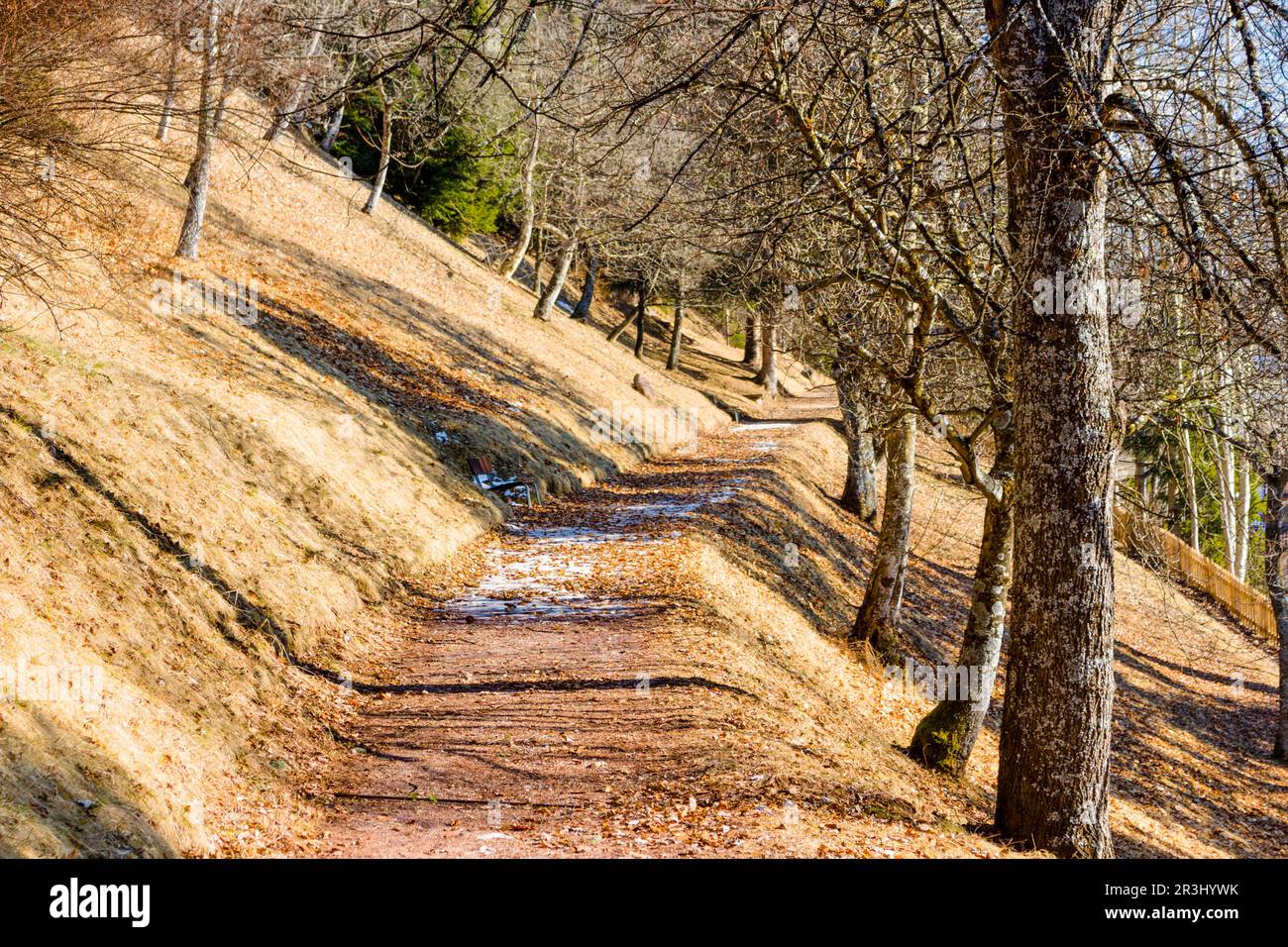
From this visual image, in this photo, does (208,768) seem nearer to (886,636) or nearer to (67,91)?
(67,91)

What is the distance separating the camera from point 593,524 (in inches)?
655

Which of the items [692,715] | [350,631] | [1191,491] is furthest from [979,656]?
[350,631]

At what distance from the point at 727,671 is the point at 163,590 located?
5114 millimetres

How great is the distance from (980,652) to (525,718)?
4551 mm

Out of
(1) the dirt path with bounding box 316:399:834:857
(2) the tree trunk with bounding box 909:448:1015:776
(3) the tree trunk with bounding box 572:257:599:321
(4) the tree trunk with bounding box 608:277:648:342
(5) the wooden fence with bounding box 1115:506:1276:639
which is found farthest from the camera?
(4) the tree trunk with bounding box 608:277:648:342

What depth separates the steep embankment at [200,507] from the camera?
5.83 meters

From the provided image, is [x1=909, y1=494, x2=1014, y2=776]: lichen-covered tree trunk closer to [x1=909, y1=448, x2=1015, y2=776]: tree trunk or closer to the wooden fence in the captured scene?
Answer: [x1=909, y1=448, x2=1015, y2=776]: tree trunk

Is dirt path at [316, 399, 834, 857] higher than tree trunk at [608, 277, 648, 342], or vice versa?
tree trunk at [608, 277, 648, 342]

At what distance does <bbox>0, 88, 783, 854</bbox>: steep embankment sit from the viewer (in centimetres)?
583

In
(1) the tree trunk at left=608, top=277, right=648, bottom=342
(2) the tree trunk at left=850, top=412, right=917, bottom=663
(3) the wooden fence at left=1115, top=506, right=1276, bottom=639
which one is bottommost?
(3) the wooden fence at left=1115, top=506, right=1276, bottom=639

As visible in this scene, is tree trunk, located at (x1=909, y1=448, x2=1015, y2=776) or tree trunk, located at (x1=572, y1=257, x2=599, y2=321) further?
tree trunk, located at (x1=572, y1=257, x2=599, y2=321)

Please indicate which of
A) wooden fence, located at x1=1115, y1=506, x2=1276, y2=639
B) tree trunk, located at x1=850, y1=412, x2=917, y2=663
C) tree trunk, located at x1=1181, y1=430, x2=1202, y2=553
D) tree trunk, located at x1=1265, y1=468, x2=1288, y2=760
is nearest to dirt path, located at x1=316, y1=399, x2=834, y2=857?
tree trunk, located at x1=850, y1=412, x2=917, y2=663

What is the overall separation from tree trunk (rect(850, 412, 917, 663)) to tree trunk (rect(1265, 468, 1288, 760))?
410cm

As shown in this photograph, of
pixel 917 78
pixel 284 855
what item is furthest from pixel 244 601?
pixel 917 78
